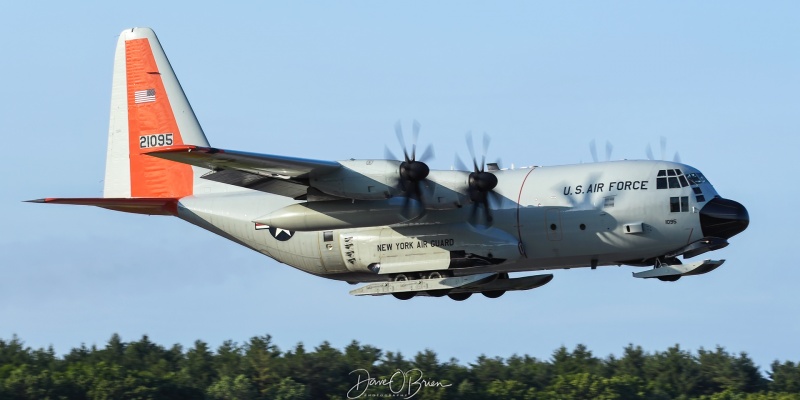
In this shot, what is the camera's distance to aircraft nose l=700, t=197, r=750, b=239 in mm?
26859

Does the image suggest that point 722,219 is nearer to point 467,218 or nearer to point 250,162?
point 467,218

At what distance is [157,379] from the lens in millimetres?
37375

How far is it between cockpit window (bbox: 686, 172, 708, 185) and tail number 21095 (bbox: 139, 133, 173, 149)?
13.3m

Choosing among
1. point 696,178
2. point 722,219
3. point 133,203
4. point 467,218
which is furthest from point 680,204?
point 133,203

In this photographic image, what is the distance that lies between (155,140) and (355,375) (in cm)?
1210

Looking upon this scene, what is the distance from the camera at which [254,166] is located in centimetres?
2605

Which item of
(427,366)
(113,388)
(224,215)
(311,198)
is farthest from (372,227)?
(427,366)

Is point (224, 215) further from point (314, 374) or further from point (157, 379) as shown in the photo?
point (314, 374)

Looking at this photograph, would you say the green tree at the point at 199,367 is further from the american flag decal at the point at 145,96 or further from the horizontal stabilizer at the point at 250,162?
the horizontal stabilizer at the point at 250,162

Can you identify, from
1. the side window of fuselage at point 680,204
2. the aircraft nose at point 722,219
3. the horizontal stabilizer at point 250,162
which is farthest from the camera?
the side window of fuselage at point 680,204

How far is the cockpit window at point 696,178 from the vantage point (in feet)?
89.7

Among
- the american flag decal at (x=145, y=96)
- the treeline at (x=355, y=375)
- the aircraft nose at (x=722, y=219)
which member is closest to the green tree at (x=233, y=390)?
the treeline at (x=355, y=375)

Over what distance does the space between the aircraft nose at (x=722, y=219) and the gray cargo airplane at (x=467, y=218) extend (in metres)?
0.03

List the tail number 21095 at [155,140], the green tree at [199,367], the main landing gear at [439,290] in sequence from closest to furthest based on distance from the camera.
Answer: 1. the main landing gear at [439,290]
2. the tail number 21095 at [155,140]
3. the green tree at [199,367]
